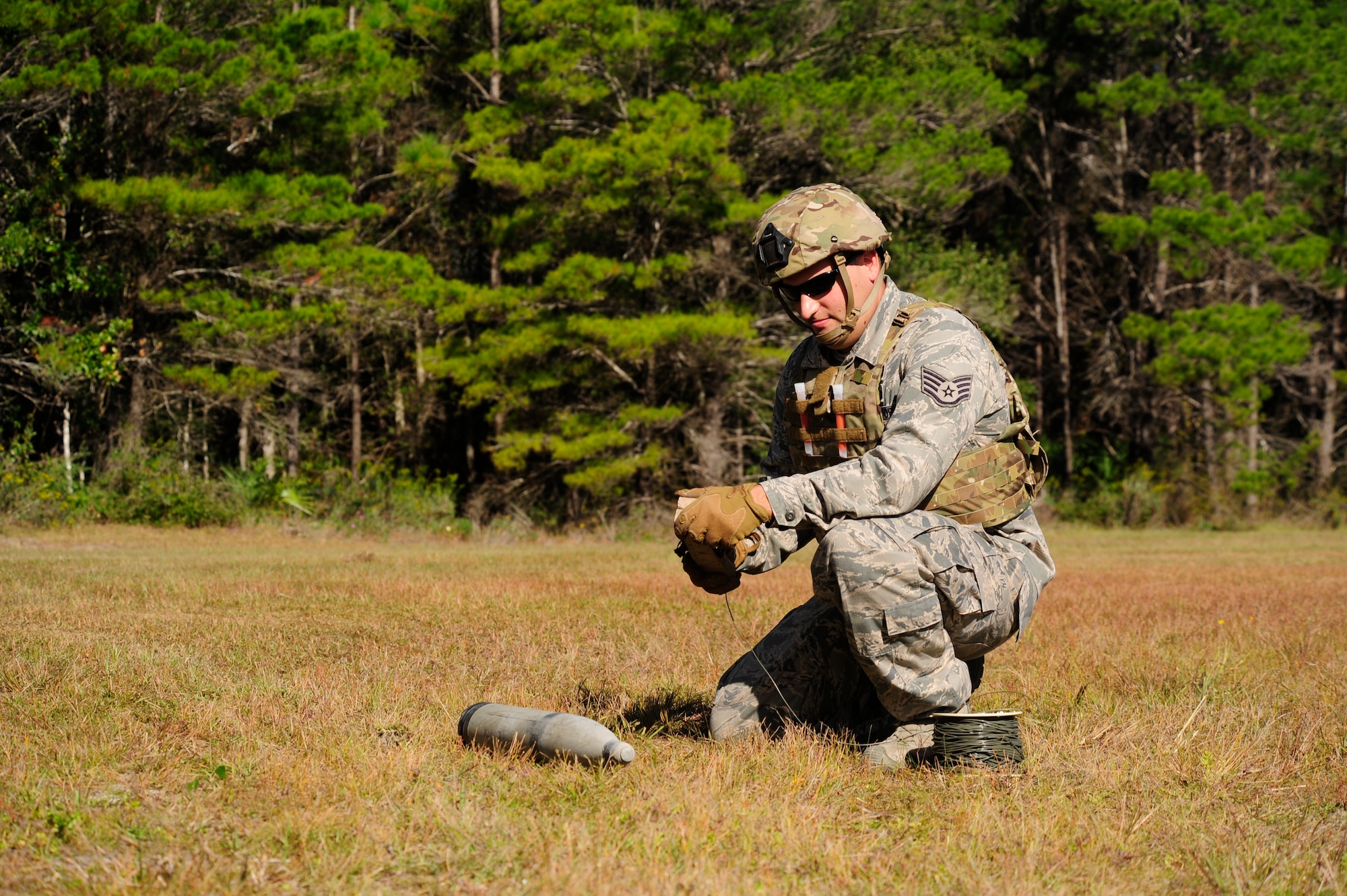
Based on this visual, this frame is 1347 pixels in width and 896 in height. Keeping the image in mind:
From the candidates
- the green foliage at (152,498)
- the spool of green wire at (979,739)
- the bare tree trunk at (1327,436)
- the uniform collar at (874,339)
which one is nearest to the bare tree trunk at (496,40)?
the green foliage at (152,498)

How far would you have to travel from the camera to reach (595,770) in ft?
11.0

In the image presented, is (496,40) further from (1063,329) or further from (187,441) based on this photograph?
(1063,329)

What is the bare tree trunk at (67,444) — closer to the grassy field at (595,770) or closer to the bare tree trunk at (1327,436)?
the grassy field at (595,770)

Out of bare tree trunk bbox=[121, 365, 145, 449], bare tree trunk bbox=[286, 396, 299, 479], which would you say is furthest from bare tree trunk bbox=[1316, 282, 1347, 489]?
bare tree trunk bbox=[121, 365, 145, 449]

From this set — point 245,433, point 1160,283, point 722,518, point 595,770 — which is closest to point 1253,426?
point 1160,283

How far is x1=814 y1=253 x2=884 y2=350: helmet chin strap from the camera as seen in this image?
3.68 m

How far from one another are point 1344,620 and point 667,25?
44.7ft

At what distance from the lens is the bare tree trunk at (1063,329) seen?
78.9 ft

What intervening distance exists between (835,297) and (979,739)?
1456 mm

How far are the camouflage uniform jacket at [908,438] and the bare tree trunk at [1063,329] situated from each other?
2133 centimetres

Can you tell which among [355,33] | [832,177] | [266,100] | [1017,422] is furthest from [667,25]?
[1017,422]

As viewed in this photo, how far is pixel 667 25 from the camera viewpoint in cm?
1758

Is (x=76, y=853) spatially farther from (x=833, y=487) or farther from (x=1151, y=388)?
(x=1151, y=388)

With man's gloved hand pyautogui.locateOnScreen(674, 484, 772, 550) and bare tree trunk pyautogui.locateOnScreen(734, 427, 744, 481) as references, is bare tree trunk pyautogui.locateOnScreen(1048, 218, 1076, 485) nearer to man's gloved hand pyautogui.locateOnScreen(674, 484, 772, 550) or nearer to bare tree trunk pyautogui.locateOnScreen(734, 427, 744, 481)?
bare tree trunk pyautogui.locateOnScreen(734, 427, 744, 481)
